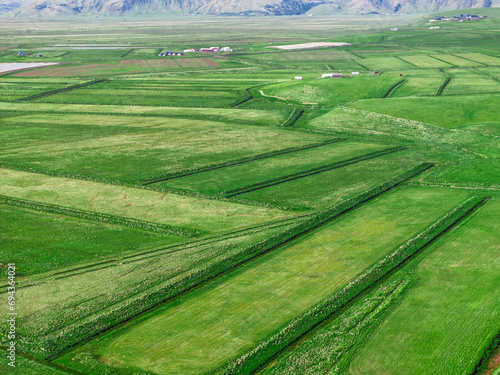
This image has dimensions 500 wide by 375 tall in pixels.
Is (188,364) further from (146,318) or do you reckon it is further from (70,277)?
(70,277)

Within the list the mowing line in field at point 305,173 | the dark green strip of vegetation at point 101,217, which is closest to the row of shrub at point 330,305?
the dark green strip of vegetation at point 101,217

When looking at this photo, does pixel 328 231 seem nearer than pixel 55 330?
No

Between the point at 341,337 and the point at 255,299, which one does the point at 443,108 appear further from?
the point at 341,337

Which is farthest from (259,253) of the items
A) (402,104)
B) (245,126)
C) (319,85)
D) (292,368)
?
(319,85)

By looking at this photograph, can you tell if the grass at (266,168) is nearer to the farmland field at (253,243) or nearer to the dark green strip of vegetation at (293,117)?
the farmland field at (253,243)

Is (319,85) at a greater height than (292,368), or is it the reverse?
(319,85)
